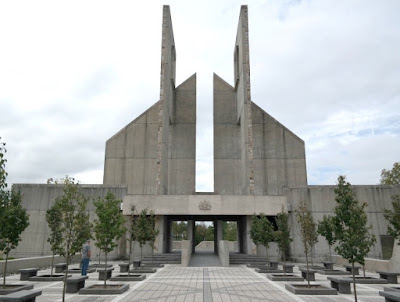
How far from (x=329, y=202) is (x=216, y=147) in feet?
46.9

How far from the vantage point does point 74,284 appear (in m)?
12.3

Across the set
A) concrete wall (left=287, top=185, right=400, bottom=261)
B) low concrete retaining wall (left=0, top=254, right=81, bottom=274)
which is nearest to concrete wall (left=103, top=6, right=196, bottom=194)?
concrete wall (left=287, top=185, right=400, bottom=261)

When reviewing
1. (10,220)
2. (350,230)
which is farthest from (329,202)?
(10,220)

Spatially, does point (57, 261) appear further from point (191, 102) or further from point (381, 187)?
point (381, 187)

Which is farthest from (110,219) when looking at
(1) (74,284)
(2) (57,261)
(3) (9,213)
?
(2) (57,261)

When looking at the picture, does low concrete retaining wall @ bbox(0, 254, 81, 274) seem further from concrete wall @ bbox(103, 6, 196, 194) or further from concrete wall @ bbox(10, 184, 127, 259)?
concrete wall @ bbox(103, 6, 196, 194)

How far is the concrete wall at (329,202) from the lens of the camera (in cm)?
2667

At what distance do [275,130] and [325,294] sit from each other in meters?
25.2

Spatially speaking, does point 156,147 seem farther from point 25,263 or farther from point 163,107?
point 25,263

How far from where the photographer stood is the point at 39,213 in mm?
27344

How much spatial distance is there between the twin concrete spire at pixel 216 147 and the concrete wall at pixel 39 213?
241 inches

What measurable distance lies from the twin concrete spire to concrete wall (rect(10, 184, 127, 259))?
20.1 ft

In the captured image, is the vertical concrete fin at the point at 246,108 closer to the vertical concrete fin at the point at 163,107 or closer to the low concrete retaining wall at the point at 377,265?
the vertical concrete fin at the point at 163,107

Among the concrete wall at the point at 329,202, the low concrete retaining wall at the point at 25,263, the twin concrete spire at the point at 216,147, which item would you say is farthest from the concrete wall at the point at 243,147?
the low concrete retaining wall at the point at 25,263
